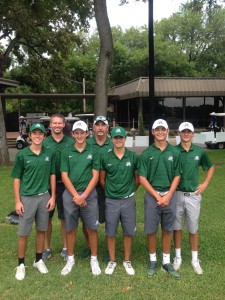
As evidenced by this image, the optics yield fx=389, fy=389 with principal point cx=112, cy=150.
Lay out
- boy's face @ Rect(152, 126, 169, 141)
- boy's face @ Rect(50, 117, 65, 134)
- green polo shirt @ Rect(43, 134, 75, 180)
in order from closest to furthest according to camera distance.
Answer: boy's face @ Rect(152, 126, 169, 141) → green polo shirt @ Rect(43, 134, 75, 180) → boy's face @ Rect(50, 117, 65, 134)

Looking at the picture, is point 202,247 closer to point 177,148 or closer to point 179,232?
point 179,232

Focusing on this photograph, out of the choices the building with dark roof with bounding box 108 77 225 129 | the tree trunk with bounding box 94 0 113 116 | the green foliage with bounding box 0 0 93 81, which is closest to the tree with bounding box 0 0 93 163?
the green foliage with bounding box 0 0 93 81

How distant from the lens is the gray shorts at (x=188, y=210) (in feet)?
15.3

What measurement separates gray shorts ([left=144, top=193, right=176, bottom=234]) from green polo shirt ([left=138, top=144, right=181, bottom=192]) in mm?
178

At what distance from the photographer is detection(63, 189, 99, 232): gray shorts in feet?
15.3

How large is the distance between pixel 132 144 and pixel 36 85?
18462 mm

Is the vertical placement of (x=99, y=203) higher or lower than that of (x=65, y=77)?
lower

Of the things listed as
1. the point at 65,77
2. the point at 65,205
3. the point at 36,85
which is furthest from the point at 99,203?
the point at 36,85

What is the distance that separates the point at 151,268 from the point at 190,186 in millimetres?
1097

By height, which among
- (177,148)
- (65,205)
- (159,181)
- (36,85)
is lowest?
(65,205)

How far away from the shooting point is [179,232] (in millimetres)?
4852

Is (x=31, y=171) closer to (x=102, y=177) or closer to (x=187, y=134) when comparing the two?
(x=102, y=177)

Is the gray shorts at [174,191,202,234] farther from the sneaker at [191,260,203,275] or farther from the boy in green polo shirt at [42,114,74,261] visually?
the boy in green polo shirt at [42,114,74,261]

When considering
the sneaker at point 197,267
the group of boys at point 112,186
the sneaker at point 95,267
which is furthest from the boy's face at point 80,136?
the sneaker at point 197,267
